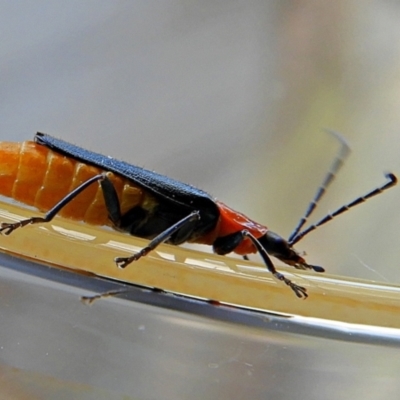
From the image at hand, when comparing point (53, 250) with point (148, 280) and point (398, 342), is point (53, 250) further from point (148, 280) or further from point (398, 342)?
point (398, 342)

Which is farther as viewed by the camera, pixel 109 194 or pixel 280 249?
pixel 280 249

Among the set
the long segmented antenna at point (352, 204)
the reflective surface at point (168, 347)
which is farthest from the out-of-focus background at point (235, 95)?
the reflective surface at point (168, 347)

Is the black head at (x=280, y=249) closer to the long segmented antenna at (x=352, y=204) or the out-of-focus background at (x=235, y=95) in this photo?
the long segmented antenna at (x=352, y=204)

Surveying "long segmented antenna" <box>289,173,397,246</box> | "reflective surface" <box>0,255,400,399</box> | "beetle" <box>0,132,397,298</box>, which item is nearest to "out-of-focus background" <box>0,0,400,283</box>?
"long segmented antenna" <box>289,173,397,246</box>

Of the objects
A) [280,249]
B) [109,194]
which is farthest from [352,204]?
[109,194]

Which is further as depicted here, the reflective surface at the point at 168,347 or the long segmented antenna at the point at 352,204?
the long segmented antenna at the point at 352,204

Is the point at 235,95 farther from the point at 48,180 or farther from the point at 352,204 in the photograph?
the point at 48,180

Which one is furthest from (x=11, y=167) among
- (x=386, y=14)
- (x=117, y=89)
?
(x=386, y=14)
